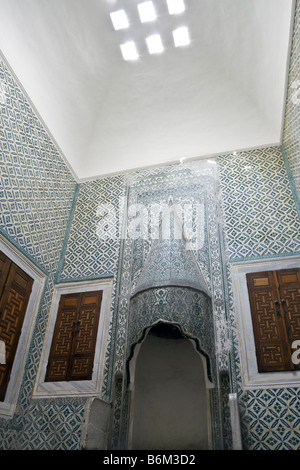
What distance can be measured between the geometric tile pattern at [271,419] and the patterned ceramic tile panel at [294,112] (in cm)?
241

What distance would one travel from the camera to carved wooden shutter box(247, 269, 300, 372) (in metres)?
3.87

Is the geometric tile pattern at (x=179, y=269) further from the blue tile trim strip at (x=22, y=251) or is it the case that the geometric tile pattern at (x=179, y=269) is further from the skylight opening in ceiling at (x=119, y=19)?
the skylight opening in ceiling at (x=119, y=19)

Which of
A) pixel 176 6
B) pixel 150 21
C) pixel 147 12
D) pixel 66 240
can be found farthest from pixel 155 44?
pixel 66 240

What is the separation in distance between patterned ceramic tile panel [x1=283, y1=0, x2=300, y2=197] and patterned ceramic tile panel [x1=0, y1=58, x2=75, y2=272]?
3184 millimetres

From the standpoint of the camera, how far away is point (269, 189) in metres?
5.05

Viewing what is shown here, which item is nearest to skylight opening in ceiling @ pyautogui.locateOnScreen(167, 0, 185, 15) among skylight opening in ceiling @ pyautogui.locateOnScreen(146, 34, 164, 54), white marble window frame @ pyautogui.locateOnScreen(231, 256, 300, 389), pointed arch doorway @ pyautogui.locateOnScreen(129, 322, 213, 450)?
skylight opening in ceiling @ pyautogui.locateOnScreen(146, 34, 164, 54)

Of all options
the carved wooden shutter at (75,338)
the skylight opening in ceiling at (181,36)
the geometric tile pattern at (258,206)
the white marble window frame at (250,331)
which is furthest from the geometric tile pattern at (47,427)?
the skylight opening in ceiling at (181,36)

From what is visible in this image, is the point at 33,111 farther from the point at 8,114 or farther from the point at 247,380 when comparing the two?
the point at 247,380

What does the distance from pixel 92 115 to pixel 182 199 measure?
2225mm

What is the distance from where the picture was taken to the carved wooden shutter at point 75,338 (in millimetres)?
4328

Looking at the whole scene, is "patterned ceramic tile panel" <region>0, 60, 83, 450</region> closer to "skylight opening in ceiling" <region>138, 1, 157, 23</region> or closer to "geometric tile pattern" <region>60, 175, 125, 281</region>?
"geometric tile pattern" <region>60, 175, 125, 281</region>

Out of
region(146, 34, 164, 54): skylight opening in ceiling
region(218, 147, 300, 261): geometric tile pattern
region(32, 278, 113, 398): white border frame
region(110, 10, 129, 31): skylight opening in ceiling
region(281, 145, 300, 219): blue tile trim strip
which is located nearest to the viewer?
region(32, 278, 113, 398): white border frame
